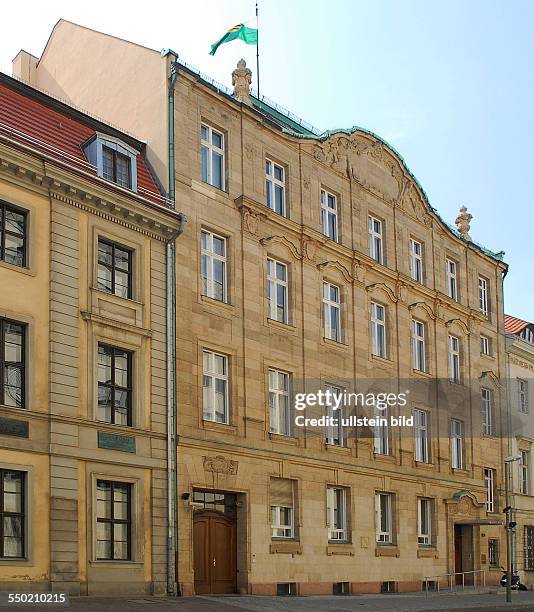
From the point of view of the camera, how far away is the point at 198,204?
109ft

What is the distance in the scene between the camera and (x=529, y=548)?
52.5 meters

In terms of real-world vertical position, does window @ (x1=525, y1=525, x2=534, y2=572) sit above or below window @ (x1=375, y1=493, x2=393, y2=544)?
below

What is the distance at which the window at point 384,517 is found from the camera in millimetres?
40031

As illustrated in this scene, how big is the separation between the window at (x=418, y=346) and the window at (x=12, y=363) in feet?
69.5

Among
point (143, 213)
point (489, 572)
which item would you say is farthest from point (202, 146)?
point (489, 572)

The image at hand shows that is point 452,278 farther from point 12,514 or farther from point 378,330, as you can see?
point 12,514

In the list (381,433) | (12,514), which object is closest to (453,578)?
(381,433)

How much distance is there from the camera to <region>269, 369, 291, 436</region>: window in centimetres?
3550

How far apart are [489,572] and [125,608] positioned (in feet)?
82.8

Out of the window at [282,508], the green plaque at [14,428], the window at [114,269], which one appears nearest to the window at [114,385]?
the window at [114,269]

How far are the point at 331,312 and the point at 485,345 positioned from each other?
14.5 m

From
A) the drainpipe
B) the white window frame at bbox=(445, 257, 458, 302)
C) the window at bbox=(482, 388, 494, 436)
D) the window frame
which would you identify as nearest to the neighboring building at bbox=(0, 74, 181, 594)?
the window frame

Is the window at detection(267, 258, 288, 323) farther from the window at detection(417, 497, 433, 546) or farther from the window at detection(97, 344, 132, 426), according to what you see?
the window at detection(417, 497, 433, 546)

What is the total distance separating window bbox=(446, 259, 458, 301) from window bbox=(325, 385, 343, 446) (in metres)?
11.5
